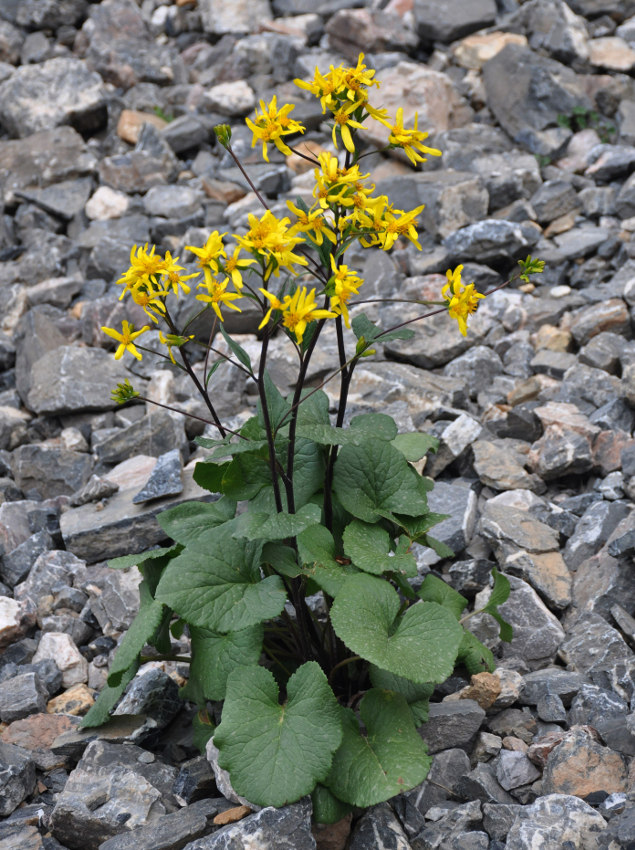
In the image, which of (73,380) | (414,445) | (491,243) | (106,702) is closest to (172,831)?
(106,702)

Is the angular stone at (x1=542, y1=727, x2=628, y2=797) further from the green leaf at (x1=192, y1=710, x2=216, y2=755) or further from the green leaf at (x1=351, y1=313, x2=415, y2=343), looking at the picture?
the green leaf at (x1=351, y1=313, x2=415, y2=343)

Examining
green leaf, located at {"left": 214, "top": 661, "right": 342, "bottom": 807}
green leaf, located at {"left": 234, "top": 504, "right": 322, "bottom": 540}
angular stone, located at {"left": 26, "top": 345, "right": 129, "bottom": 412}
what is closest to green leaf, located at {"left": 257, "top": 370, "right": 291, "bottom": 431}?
green leaf, located at {"left": 234, "top": 504, "right": 322, "bottom": 540}

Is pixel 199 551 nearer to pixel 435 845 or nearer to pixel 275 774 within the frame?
pixel 275 774

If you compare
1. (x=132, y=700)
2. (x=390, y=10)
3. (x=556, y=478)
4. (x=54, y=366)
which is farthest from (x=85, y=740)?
(x=390, y=10)

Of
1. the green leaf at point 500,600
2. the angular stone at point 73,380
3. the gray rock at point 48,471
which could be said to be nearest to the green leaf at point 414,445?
the green leaf at point 500,600

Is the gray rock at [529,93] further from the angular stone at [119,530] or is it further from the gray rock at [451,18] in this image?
the angular stone at [119,530]

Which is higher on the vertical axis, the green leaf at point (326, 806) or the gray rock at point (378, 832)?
the green leaf at point (326, 806)
